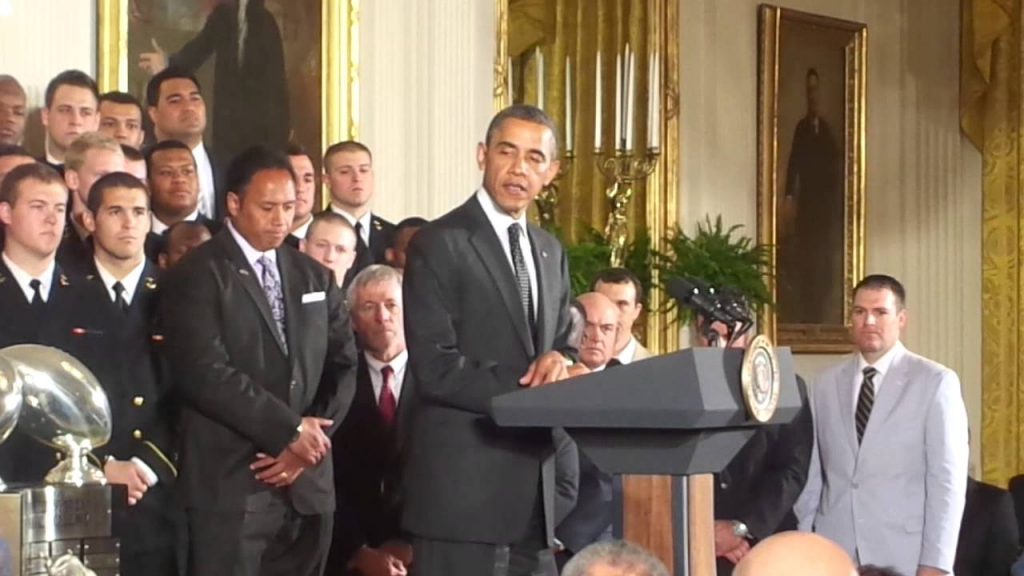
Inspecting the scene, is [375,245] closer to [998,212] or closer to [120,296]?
[120,296]

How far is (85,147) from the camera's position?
5.77 meters

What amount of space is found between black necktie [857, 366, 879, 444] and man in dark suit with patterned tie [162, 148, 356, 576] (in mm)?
1974

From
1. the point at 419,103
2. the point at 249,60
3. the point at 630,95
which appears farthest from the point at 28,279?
the point at 630,95

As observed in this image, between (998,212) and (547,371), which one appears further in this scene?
(998,212)

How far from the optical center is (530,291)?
14.0 feet

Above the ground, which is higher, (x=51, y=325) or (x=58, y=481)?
(x=51, y=325)

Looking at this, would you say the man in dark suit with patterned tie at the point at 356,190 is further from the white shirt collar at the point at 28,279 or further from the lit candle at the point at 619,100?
the lit candle at the point at 619,100

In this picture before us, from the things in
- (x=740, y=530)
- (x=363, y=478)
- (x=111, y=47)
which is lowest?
(x=740, y=530)

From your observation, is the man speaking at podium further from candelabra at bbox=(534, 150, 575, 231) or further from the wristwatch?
candelabra at bbox=(534, 150, 575, 231)

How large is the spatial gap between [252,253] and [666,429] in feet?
6.92

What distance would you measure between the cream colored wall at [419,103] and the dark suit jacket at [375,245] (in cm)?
66

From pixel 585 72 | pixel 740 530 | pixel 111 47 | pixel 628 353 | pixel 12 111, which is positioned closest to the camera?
pixel 12 111

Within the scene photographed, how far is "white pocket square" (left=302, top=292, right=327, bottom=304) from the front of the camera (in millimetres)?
5227

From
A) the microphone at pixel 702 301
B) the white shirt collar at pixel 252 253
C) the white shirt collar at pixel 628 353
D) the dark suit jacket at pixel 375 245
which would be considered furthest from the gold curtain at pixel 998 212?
the microphone at pixel 702 301
